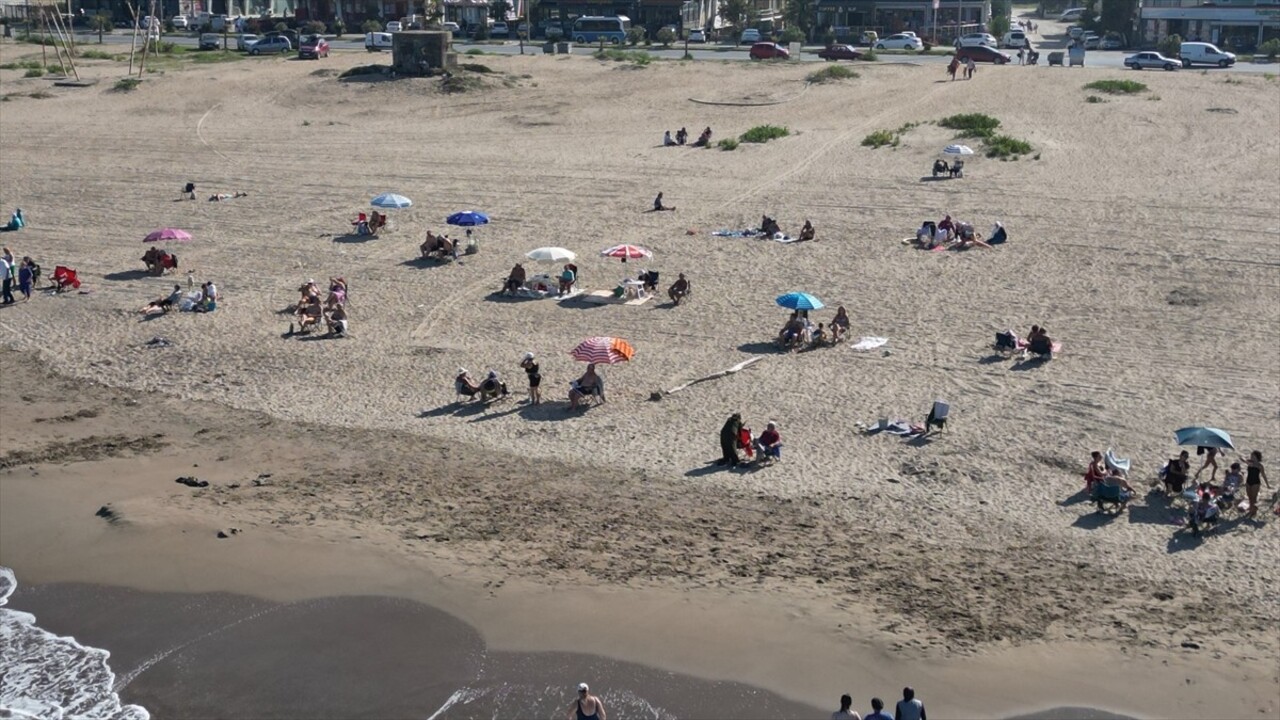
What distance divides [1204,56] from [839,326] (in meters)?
39.0

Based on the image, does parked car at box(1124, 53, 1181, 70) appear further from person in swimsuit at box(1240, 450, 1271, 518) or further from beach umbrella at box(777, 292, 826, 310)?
person in swimsuit at box(1240, 450, 1271, 518)

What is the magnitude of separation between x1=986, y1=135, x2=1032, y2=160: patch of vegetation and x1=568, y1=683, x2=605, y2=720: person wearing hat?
2746 cm

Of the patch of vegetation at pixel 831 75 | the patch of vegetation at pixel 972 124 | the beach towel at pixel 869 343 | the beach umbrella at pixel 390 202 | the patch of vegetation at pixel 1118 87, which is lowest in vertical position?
the beach towel at pixel 869 343

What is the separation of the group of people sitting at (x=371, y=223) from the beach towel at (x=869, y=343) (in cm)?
1262

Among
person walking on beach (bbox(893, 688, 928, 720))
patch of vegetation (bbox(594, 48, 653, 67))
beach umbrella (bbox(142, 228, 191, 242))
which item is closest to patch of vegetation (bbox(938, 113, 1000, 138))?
patch of vegetation (bbox(594, 48, 653, 67))

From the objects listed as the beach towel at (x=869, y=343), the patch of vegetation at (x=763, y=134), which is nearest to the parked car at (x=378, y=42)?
the patch of vegetation at (x=763, y=134)

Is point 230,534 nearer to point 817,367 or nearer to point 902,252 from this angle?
point 817,367

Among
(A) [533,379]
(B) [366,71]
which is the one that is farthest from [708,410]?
(B) [366,71]

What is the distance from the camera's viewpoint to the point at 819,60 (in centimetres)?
5628

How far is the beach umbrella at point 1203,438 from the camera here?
17344 millimetres

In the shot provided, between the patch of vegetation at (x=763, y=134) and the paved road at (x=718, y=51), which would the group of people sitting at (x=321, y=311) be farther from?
the paved road at (x=718, y=51)

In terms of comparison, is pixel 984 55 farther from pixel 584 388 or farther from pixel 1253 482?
pixel 1253 482

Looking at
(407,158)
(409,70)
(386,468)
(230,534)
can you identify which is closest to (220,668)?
(230,534)

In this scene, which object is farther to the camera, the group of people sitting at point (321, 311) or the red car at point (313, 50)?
the red car at point (313, 50)
